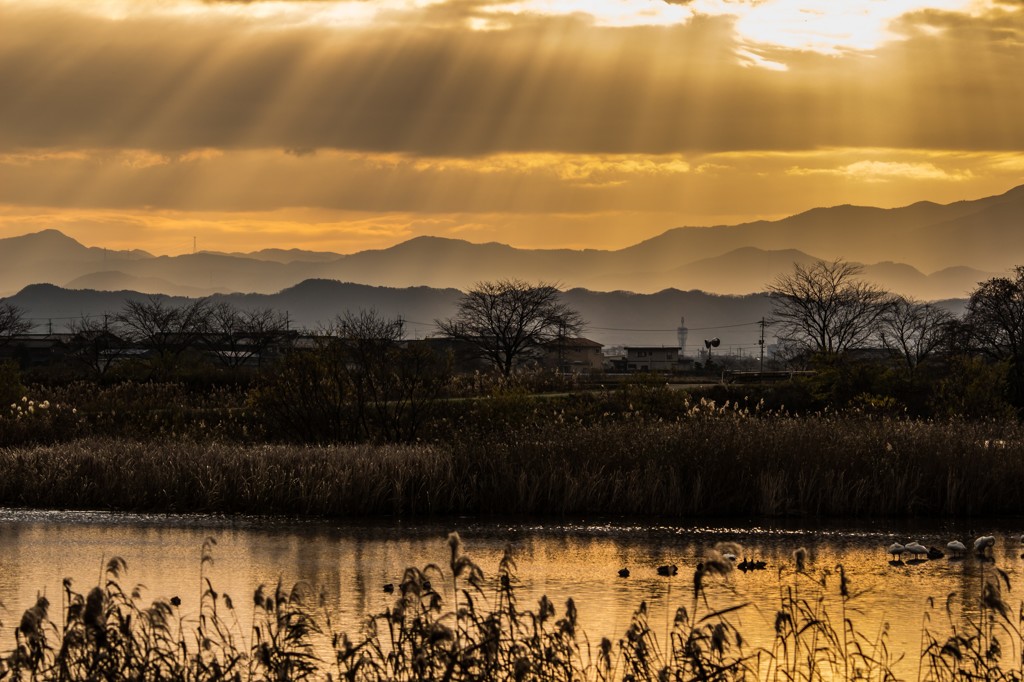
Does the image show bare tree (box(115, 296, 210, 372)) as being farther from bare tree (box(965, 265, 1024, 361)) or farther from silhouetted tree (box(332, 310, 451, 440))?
silhouetted tree (box(332, 310, 451, 440))

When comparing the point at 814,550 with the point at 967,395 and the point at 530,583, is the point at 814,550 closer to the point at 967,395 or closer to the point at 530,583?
the point at 530,583

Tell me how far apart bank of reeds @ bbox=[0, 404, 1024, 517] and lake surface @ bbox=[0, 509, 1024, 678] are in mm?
1131

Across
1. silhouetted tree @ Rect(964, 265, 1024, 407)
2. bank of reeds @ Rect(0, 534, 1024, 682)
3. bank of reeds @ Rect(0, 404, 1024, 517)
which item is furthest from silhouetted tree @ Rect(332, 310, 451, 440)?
silhouetted tree @ Rect(964, 265, 1024, 407)

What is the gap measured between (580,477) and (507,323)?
272 ft

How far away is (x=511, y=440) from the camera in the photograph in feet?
89.2

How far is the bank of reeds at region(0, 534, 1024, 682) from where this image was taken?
923 centimetres

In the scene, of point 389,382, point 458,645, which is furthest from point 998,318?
point 458,645

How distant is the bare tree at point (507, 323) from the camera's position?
106m

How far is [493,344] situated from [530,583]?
8939 cm

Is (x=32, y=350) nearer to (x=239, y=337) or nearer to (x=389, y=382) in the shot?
(x=239, y=337)

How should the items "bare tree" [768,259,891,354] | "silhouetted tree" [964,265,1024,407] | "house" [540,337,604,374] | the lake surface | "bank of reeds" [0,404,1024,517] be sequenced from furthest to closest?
"house" [540,337,604,374], "bare tree" [768,259,891,354], "silhouetted tree" [964,265,1024,407], "bank of reeds" [0,404,1024,517], the lake surface

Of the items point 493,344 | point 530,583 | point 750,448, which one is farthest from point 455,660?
point 493,344

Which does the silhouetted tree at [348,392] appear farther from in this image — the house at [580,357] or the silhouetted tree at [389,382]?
the house at [580,357]

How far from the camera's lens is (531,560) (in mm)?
19625
